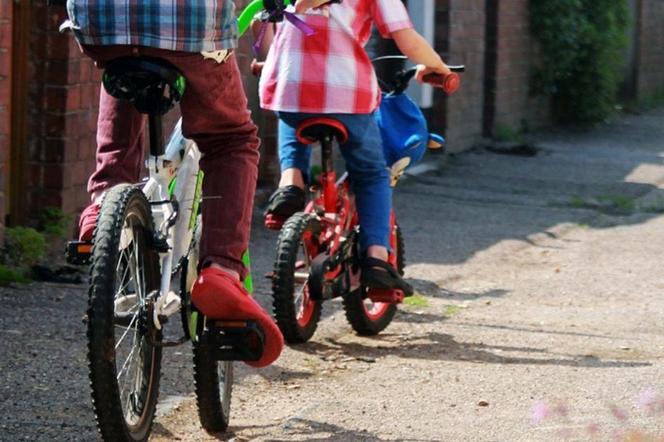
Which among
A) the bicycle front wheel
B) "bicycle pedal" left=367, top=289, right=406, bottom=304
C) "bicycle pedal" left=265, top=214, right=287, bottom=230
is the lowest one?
the bicycle front wheel

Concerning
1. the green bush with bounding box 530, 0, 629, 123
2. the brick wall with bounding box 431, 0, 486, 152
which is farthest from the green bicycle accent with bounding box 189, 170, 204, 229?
the green bush with bounding box 530, 0, 629, 123

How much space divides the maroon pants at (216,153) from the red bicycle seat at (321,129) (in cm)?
161

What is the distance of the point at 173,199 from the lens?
461 cm

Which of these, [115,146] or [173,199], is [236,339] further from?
[115,146]

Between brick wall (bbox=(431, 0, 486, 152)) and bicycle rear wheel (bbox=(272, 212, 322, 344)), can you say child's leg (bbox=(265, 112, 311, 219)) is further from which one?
brick wall (bbox=(431, 0, 486, 152))

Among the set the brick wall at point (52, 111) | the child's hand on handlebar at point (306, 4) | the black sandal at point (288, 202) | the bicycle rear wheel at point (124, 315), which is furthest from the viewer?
the brick wall at point (52, 111)

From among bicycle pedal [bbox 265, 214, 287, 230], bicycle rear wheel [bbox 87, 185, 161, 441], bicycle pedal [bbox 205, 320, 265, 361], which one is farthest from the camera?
bicycle pedal [bbox 265, 214, 287, 230]

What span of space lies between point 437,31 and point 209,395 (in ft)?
32.2

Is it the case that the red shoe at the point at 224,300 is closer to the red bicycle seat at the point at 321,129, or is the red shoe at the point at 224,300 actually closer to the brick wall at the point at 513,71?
the red bicycle seat at the point at 321,129

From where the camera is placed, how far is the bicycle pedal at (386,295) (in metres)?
6.46

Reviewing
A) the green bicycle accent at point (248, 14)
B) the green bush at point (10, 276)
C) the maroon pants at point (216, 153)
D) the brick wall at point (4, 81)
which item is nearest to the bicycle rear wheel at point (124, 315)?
the maroon pants at point (216, 153)

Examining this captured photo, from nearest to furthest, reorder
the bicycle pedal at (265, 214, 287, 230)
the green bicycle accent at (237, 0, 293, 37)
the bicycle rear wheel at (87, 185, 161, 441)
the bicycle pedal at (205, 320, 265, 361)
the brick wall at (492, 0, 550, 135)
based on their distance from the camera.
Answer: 1. the bicycle rear wheel at (87, 185, 161, 441)
2. the bicycle pedal at (205, 320, 265, 361)
3. the green bicycle accent at (237, 0, 293, 37)
4. the bicycle pedal at (265, 214, 287, 230)
5. the brick wall at (492, 0, 550, 135)

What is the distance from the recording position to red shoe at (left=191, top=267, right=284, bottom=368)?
4.44 m

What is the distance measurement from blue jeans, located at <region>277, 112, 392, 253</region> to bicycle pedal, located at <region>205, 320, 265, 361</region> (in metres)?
1.85
